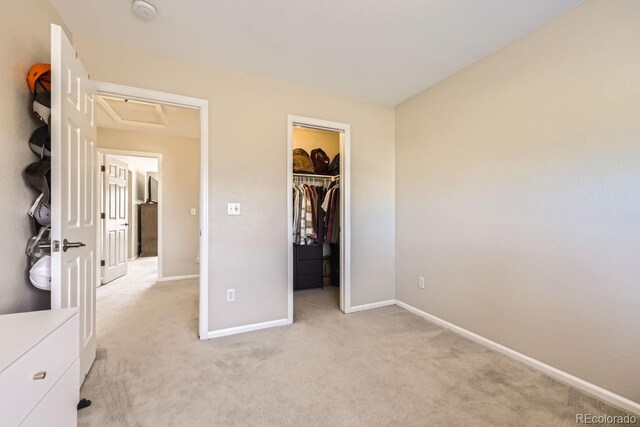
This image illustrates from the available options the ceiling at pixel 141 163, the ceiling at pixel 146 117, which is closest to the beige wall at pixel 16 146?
the ceiling at pixel 146 117

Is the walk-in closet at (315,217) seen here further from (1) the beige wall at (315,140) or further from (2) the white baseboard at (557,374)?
(2) the white baseboard at (557,374)

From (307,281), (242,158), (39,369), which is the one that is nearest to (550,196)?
(242,158)

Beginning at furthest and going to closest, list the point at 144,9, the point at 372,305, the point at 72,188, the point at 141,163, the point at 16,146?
1. the point at 141,163
2. the point at 372,305
3. the point at 144,9
4. the point at 72,188
5. the point at 16,146

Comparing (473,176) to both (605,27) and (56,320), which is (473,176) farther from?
(56,320)

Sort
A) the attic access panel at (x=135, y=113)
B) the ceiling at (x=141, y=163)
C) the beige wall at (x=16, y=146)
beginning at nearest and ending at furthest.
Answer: the beige wall at (x=16, y=146), the attic access panel at (x=135, y=113), the ceiling at (x=141, y=163)

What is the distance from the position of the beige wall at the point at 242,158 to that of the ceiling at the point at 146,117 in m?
0.77

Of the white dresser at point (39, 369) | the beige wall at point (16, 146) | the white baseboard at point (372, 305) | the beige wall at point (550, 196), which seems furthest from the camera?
the white baseboard at point (372, 305)

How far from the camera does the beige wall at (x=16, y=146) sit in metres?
1.23

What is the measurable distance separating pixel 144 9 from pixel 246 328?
2481 millimetres

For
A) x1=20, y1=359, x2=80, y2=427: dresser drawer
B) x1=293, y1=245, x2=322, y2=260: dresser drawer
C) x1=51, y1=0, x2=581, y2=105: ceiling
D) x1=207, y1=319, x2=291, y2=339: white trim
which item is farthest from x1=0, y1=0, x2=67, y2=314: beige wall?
x1=293, y1=245, x2=322, y2=260: dresser drawer

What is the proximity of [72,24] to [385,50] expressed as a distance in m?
2.24

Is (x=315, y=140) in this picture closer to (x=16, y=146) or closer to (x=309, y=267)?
(x=309, y=267)

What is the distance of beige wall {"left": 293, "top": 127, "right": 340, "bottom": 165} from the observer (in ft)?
13.6

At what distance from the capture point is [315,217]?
350cm
